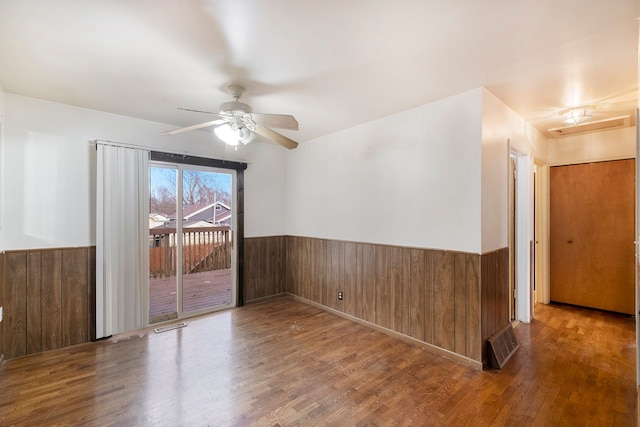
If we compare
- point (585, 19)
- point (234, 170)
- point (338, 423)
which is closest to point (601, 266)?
point (585, 19)

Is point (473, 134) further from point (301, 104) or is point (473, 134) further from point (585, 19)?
point (301, 104)

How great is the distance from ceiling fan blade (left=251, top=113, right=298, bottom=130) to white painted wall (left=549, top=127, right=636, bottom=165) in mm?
4287

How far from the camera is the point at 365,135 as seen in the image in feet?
11.8

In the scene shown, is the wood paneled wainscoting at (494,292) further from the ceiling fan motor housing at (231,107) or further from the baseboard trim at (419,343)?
the ceiling fan motor housing at (231,107)

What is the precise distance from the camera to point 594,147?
3.97 m

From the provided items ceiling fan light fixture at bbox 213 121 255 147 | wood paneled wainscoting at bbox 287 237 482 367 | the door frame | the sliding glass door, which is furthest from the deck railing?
the door frame

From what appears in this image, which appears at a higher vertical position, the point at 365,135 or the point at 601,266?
the point at 365,135

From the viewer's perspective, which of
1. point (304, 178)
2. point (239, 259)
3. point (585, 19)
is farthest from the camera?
point (304, 178)

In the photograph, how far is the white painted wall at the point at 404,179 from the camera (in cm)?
266

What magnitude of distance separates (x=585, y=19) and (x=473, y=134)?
1049 millimetres

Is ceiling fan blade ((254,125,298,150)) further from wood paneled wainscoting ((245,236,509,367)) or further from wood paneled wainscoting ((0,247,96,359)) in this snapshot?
wood paneled wainscoting ((0,247,96,359))

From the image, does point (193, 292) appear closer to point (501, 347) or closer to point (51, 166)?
point (51, 166)

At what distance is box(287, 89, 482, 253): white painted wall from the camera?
266 cm

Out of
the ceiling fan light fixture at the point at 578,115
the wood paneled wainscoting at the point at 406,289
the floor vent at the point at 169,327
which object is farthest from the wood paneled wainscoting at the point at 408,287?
the ceiling fan light fixture at the point at 578,115
